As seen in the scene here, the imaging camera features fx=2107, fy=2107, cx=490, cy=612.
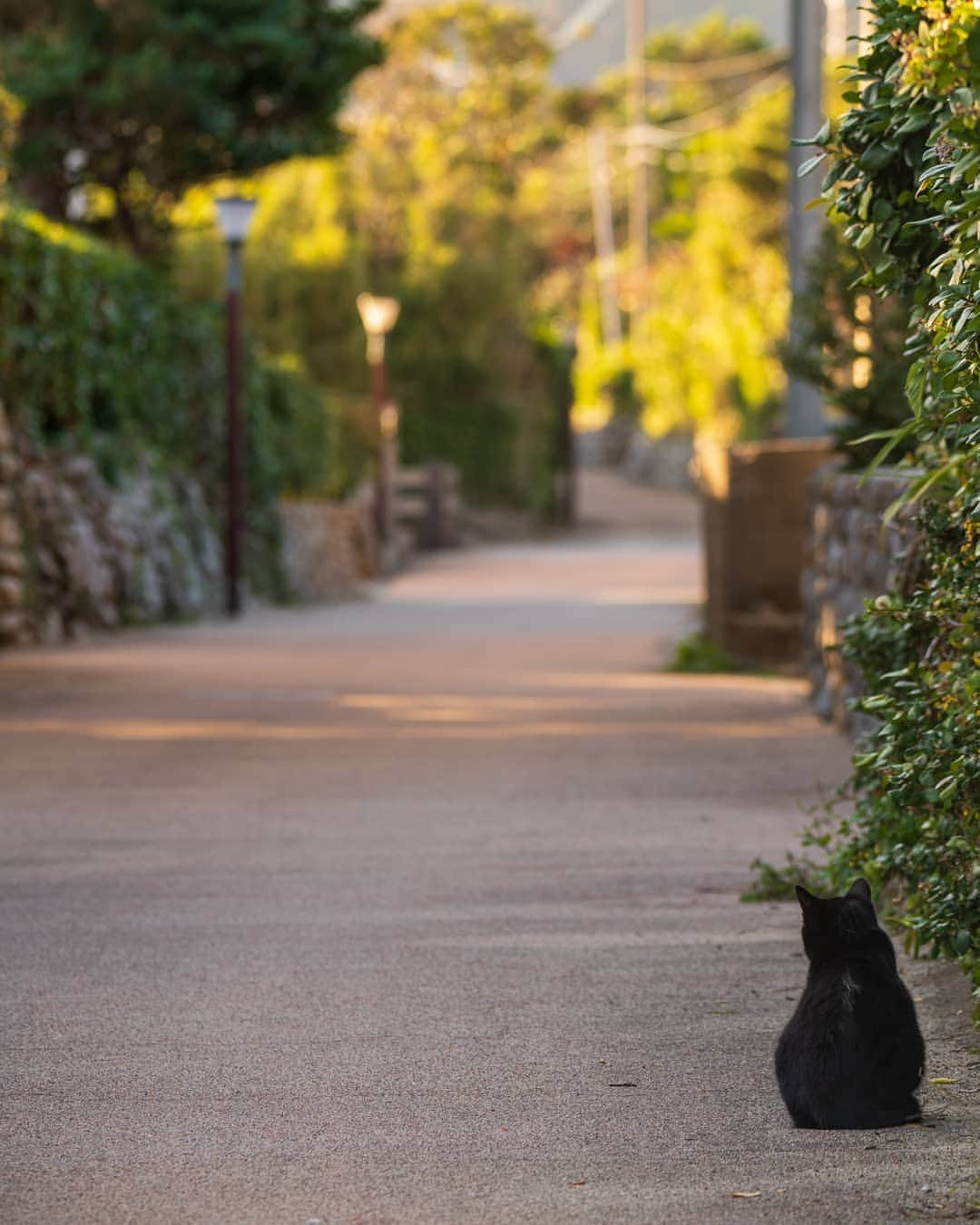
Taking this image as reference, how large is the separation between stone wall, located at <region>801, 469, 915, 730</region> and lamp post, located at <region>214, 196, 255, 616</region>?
8565 millimetres

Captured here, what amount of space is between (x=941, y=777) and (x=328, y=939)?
196 centimetres

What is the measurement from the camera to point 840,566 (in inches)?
394

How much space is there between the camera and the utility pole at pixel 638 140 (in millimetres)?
59562

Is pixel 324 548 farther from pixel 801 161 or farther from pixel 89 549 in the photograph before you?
pixel 801 161

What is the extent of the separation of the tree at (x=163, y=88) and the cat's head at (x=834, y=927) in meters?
17.3

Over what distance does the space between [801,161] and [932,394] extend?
37.0 ft

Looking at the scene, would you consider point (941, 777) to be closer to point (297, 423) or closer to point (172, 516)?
point (172, 516)

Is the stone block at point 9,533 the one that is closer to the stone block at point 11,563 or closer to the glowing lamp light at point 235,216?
the stone block at point 11,563

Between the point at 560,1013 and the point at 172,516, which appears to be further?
the point at 172,516

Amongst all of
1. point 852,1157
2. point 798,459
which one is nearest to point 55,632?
point 798,459

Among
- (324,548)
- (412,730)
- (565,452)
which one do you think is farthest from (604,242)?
(412,730)

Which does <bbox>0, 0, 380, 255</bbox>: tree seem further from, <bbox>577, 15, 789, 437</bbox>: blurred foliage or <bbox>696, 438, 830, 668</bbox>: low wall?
<bbox>577, 15, 789, 437</bbox>: blurred foliage

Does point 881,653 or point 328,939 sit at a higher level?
point 881,653

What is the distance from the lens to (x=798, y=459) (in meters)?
13.0
